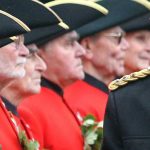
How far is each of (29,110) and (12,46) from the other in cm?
82

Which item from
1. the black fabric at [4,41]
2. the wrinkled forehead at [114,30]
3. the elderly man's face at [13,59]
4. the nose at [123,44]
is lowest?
the nose at [123,44]

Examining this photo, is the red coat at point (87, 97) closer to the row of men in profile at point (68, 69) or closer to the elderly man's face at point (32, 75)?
the row of men in profile at point (68, 69)

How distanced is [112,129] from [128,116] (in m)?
0.10

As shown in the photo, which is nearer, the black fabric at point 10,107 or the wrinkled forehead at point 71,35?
the black fabric at point 10,107

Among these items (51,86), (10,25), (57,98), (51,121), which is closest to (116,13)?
(51,86)

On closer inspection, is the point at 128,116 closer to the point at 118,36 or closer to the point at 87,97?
the point at 87,97

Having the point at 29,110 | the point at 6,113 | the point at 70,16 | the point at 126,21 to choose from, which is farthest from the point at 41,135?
the point at 126,21

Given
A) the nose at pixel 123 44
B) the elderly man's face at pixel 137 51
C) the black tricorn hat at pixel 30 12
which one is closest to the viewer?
the black tricorn hat at pixel 30 12

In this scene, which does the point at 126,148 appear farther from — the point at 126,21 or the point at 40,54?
the point at 126,21

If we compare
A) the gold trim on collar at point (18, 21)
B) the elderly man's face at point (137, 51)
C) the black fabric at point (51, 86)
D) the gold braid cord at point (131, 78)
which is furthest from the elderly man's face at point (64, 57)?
the gold braid cord at point (131, 78)

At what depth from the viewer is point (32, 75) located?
605 cm

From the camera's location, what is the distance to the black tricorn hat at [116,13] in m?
7.39

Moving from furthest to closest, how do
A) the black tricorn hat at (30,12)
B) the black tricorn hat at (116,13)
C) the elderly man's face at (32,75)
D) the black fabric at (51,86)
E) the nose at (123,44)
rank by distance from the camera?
the nose at (123,44), the black tricorn hat at (116,13), the black fabric at (51,86), the elderly man's face at (32,75), the black tricorn hat at (30,12)

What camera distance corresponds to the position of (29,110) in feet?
19.5
